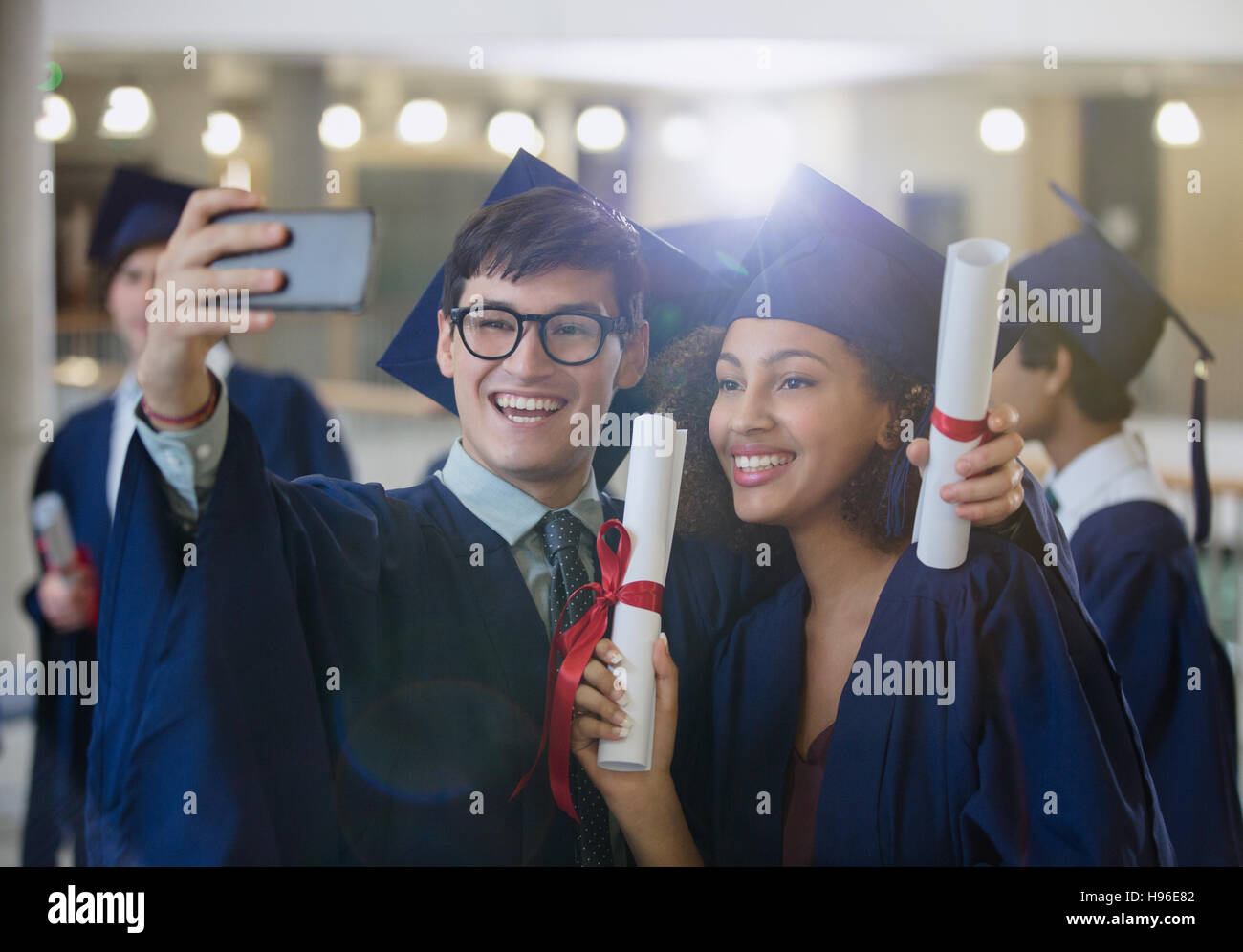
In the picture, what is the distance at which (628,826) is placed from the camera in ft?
6.01

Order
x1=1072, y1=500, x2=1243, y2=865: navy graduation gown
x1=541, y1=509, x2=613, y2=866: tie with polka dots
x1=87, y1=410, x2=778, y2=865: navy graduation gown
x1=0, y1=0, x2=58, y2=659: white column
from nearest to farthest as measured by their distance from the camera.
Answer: x1=87, y1=410, x2=778, y2=865: navy graduation gown → x1=541, y1=509, x2=613, y2=866: tie with polka dots → x1=1072, y1=500, x2=1243, y2=865: navy graduation gown → x1=0, y1=0, x2=58, y2=659: white column

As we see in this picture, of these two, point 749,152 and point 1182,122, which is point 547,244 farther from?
point 1182,122

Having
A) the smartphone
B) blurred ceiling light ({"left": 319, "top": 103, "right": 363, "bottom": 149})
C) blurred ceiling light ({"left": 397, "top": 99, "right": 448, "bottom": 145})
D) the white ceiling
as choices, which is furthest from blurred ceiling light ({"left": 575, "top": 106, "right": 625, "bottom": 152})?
the smartphone

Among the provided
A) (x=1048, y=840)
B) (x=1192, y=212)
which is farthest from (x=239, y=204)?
(x=1192, y=212)

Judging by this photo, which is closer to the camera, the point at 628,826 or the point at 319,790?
the point at 319,790

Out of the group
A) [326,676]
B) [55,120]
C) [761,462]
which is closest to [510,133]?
[761,462]

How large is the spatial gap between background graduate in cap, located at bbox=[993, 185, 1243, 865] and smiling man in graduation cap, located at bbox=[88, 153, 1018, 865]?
670mm

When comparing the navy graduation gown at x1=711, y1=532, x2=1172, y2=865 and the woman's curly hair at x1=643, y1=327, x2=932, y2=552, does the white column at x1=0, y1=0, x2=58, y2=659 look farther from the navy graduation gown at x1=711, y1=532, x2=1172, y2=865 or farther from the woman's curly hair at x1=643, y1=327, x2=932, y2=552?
the navy graduation gown at x1=711, y1=532, x2=1172, y2=865

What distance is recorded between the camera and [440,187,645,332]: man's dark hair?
1.74 m

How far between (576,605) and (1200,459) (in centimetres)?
143
